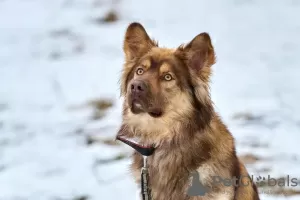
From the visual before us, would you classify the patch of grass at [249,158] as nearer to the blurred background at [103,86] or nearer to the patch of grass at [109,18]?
the blurred background at [103,86]

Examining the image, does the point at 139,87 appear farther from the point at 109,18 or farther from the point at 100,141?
the point at 109,18

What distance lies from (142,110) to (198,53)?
0.55m

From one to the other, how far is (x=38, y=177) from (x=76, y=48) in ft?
12.0

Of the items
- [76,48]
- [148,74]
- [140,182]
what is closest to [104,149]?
[140,182]

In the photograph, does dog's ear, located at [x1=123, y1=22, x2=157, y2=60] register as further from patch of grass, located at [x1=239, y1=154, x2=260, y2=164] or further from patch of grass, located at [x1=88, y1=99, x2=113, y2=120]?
patch of grass, located at [x1=88, y1=99, x2=113, y2=120]

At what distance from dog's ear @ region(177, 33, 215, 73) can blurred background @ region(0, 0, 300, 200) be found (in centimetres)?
179

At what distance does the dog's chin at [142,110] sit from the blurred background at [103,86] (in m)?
1.57

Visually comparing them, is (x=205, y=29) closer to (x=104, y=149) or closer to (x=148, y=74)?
(x=104, y=149)

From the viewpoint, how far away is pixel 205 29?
27.8ft

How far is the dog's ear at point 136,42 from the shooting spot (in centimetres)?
362

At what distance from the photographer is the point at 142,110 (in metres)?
3.34

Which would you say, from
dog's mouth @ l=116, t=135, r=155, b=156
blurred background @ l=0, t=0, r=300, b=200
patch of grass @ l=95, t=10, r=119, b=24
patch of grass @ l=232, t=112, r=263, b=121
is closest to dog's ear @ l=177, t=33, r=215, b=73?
dog's mouth @ l=116, t=135, r=155, b=156

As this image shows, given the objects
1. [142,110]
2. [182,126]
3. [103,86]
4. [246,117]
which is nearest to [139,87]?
[142,110]

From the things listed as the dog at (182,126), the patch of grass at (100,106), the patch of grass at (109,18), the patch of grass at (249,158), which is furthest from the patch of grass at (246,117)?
the patch of grass at (109,18)
